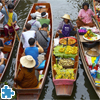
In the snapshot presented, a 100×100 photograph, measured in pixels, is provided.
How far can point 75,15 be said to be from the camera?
1188 cm

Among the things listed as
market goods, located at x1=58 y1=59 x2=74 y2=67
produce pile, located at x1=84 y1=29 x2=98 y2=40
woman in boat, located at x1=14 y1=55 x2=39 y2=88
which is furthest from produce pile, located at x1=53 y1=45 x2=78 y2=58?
woman in boat, located at x1=14 y1=55 x2=39 y2=88

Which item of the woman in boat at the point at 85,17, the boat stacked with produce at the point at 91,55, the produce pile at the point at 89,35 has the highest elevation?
the woman in boat at the point at 85,17

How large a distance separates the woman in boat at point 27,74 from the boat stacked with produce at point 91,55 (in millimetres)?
2074

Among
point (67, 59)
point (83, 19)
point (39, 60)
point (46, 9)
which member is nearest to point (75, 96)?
point (67, 59)

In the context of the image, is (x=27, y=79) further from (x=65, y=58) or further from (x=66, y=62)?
(x=65, y=58)

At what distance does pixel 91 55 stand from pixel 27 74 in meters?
3.27

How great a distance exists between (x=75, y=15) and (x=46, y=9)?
230 cm

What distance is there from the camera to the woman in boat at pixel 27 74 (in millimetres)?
4590

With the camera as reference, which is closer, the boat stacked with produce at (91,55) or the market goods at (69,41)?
the boat stacked with produce at (91,55)

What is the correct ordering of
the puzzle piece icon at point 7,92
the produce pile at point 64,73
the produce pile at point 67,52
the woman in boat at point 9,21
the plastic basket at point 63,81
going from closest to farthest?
the puzzle piece icon at point 7,92
the plastic basket at point 63,81
the produce pile at point 64,73
the produce pile at point 67,52
the woman in boat at point 9,21

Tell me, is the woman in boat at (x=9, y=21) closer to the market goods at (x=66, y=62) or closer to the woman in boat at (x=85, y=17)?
the market goods at (x=66, y=62)

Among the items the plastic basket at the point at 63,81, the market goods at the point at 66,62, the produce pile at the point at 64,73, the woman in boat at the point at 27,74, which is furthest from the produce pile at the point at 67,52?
the woman in boat at the point at 27,74

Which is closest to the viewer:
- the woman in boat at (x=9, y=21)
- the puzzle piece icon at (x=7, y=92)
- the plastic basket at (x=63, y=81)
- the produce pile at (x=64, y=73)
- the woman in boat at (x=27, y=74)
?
the puzzle piece icon at (x=7, y=92)

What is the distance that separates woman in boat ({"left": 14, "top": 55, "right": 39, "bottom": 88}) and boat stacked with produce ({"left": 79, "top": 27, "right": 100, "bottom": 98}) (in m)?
2.07
